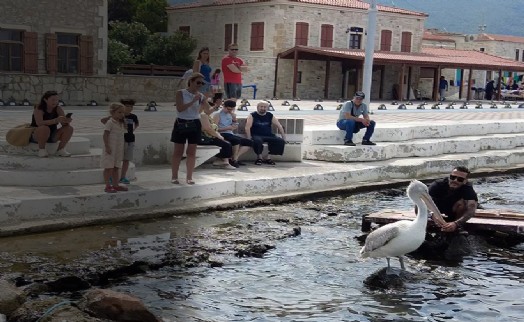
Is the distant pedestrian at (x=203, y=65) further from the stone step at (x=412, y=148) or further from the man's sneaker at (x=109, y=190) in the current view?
the man's sneaker at (x=109, y=190)

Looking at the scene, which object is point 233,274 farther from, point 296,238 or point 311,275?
point 296,238

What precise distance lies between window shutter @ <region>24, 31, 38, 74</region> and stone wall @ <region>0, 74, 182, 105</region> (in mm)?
329

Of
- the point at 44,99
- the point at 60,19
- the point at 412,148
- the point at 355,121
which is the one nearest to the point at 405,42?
the point at 60,19

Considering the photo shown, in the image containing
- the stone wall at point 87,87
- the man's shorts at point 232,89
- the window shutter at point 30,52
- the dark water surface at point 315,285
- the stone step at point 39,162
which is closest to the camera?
the dark water surface at point 315,285

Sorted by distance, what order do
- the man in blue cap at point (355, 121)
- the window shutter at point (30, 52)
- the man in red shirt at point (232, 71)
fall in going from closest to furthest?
1. the man in blue cap at point (355, 121)
2. the man in red shirt at point (232, 71)
3. the window shutter at point (30, 52)

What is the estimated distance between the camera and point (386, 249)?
24.6 ft

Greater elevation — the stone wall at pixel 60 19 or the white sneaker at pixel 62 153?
the stone wall at pixel 60 19

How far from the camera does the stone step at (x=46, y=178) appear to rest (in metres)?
9.71

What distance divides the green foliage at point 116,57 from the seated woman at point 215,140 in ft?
68.8

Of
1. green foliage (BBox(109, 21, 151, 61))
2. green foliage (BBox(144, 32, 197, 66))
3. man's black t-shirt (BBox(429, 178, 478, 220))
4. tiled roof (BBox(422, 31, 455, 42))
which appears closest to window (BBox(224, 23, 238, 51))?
green foliage (BBox(144, 32, 197, 66))

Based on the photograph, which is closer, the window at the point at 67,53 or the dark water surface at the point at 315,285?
the dark water surface at the point at 315,285

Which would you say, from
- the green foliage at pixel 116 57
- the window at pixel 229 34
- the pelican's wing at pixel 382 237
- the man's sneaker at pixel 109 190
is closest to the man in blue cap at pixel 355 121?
the man's sneaker at pixel 109 190

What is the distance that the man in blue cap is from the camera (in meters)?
14.8

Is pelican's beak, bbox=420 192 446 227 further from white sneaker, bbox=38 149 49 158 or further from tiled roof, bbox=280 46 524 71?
tiled roof, bbox=280 46 524 71
